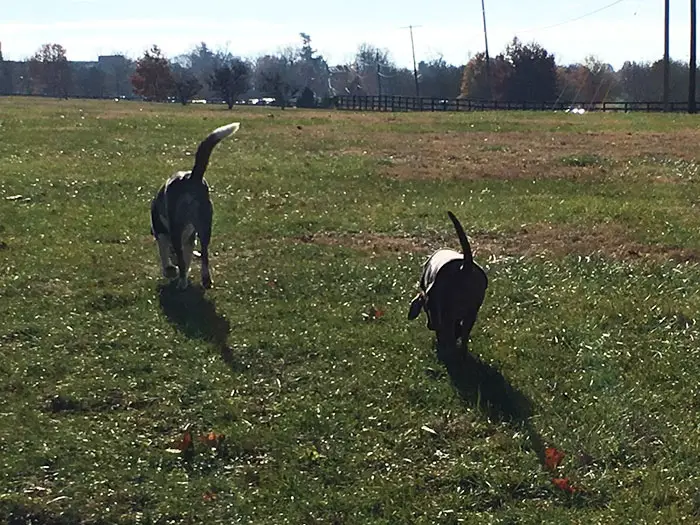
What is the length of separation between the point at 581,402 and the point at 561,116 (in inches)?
1171

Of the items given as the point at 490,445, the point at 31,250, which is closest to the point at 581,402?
the point at 490,445

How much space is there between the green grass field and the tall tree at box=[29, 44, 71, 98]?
284ft

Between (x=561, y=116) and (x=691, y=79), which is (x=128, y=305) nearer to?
(x=561, y=116)

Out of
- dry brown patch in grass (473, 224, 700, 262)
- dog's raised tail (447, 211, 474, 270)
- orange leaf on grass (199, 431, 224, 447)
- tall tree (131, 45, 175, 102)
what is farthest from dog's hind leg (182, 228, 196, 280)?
tall tree (131, 45, 175, 102)

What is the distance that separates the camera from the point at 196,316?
24.2 feet

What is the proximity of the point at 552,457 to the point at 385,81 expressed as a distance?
395ft

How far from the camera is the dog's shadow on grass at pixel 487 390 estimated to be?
536 cm

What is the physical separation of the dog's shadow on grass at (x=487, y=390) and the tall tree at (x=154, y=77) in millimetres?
66320

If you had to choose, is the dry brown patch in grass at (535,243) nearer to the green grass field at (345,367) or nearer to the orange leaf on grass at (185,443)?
the green grass field at (345,367)

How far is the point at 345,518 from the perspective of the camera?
4.36 meters

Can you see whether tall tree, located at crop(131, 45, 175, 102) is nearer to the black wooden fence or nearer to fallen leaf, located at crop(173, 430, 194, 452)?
the black wooden fence


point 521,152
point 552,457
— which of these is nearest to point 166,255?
point 552,457

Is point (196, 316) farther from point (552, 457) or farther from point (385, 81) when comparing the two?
point (385, 81)

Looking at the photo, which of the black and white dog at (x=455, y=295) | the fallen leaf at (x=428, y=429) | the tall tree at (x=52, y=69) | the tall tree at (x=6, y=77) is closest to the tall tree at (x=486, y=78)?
the tall tree at (x=52, y=69)
